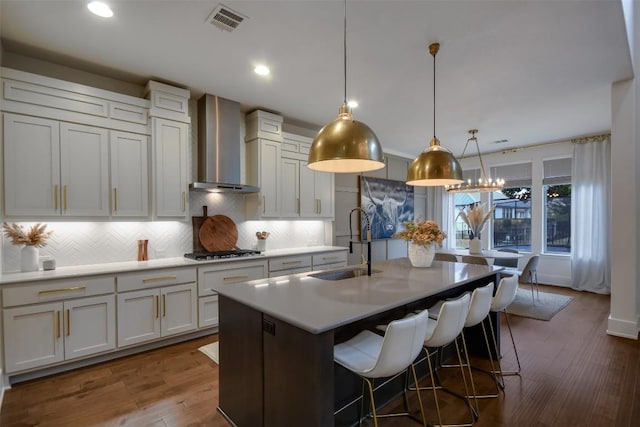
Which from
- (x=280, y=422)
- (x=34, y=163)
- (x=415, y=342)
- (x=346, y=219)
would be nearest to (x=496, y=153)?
(x=346, y=219)

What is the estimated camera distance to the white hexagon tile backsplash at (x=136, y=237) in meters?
3.04

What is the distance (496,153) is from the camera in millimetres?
7012

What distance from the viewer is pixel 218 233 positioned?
13.4 feet

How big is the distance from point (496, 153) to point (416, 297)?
6392 mm

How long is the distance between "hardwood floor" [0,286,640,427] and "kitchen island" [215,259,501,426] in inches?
17.6

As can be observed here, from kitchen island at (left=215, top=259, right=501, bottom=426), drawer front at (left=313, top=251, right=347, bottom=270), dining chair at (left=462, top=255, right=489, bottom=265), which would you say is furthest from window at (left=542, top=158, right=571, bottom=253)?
kitchen island at (left=215, top=259, right=501, bottom=426)

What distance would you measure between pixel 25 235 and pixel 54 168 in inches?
25.9

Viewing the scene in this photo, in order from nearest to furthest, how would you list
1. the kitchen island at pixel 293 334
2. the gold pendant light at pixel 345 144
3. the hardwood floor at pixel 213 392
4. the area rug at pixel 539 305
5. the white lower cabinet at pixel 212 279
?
the kitchen island at pixel 293 334 < the gold pendant light at pixel 345 144 < the hardwood floor at pixel 213 392 < the white lower cabinet at pixel 212 279 < the area rug at pixel 539 305

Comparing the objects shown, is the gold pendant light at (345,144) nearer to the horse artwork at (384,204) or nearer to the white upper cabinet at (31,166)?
the white upper cabinet at (31,166)

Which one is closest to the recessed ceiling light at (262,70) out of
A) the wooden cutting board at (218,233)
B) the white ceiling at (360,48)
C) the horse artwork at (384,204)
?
the white ceiling at (360,48)

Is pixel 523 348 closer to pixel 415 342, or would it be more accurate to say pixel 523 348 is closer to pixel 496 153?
pixel 415 342

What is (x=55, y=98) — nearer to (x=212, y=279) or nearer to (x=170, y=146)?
(x=170, y=146)

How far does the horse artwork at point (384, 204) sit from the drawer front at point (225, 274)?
257cm

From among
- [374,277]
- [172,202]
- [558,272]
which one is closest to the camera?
[374,277]
